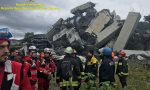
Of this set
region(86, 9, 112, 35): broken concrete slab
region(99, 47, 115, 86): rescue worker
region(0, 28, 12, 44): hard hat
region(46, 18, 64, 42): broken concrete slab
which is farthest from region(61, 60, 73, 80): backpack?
region(46, 18, 64, 42): broken concrete slab

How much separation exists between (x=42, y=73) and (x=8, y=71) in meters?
9.31

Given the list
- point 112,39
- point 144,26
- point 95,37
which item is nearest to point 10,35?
point 95,37

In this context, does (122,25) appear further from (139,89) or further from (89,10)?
(139,89)

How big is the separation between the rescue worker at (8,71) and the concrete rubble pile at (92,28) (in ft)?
113

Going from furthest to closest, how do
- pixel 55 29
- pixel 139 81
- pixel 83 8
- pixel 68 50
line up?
1. pixel 55 29
2. pixel 83 8
3. pixel 139 81
4. pixel 68 50

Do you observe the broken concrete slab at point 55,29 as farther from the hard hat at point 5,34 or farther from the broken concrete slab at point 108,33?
the hard hat at point 5,34

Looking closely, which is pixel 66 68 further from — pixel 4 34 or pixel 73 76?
pixel 4 34

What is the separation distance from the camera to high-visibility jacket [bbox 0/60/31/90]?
3.51 m

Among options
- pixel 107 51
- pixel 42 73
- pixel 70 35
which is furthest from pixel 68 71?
pixel 70 35

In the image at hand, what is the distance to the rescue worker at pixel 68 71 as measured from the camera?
34.2ft

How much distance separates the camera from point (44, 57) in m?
13.3

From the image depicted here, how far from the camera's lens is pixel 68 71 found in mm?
10453

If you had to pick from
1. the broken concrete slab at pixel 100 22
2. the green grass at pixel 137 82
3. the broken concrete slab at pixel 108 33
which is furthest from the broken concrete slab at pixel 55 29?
the green grass at pixel 137 82

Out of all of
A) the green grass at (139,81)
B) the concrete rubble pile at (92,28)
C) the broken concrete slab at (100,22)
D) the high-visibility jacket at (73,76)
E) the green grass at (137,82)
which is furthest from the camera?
the broken concrete slab at (100,22)
